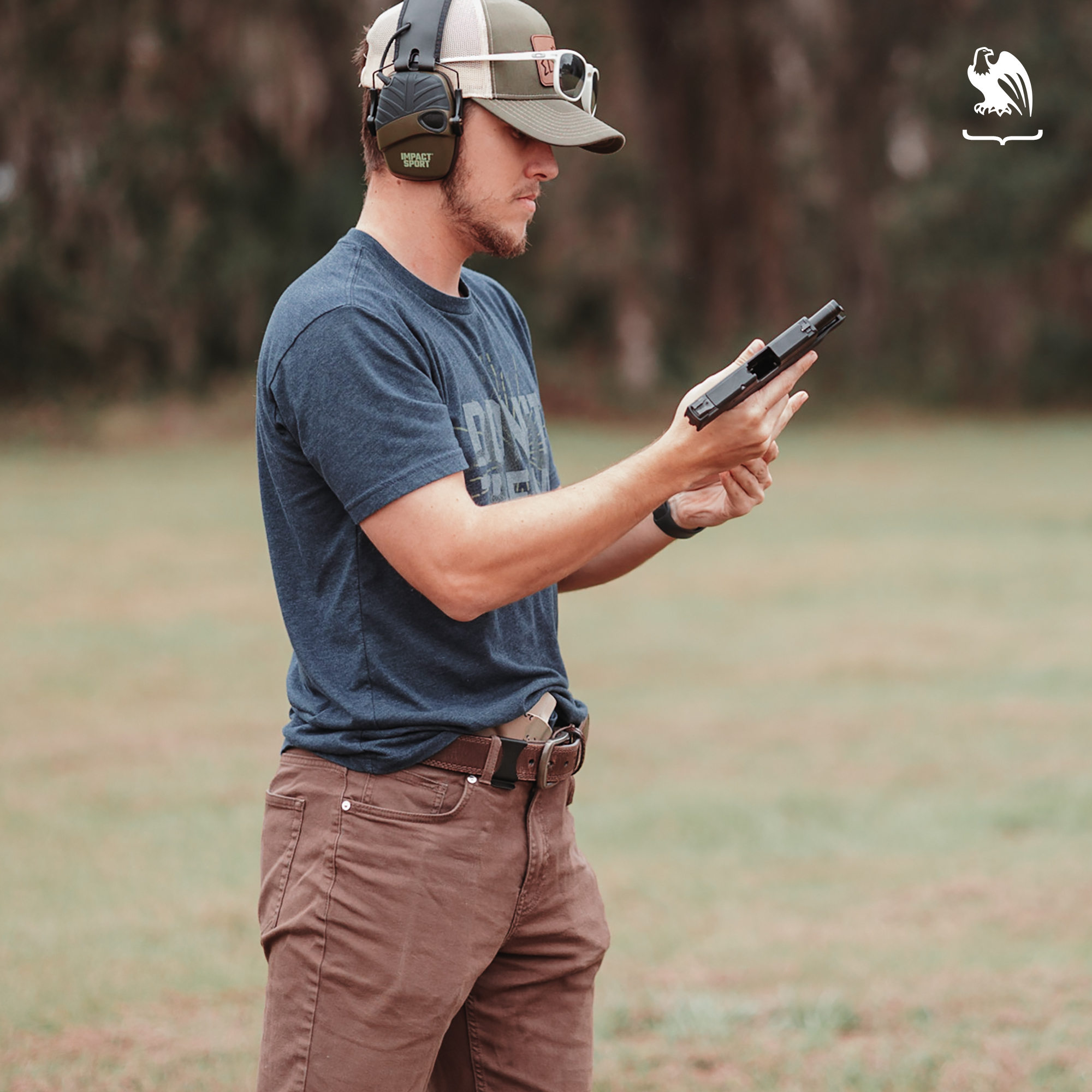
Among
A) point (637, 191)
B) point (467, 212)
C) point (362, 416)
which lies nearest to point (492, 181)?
point (467, 212)

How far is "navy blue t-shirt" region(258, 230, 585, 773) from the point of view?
2.27 m

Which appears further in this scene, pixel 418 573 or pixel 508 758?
pixel 508 758

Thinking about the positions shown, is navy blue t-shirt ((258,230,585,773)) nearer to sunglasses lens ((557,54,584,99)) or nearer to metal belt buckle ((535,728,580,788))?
metal belt buckle ((535,728,580,788))

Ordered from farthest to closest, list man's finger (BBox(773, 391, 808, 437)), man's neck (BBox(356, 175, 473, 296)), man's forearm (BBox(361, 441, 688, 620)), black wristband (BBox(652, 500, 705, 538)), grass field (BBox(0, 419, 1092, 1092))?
1. grass field (BBox(0, 419, 1092, 1092))
2. black wristband (BBox(652, 500, 705, 538))
3. man's neck (BBox(356, 175, 473, 296))
4. man's finger (BBox(773, 391, 808, 437))
5. man's forearm (BBox(361, 441, 688, 620))

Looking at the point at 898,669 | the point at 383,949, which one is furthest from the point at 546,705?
the point at 898,669

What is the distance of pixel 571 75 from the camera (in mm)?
2500

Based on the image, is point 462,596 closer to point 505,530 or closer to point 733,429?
point 505,530

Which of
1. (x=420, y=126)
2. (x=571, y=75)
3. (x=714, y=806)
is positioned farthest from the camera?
(x=714, y=806)

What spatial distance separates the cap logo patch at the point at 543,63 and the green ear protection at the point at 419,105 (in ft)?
0.44

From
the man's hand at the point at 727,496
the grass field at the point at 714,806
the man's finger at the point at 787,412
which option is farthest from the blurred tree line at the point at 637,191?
the man's finger at the point at 787,412

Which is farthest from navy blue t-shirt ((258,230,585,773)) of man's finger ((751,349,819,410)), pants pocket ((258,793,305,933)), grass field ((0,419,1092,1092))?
grass field ((0,419,1092,1092))

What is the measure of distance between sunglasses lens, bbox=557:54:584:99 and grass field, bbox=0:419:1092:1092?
2807 mm

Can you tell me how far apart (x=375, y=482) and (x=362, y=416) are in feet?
0.32

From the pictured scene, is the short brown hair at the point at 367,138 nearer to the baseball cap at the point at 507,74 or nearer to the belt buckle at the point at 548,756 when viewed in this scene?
the baseball cap at the point at 507,74
